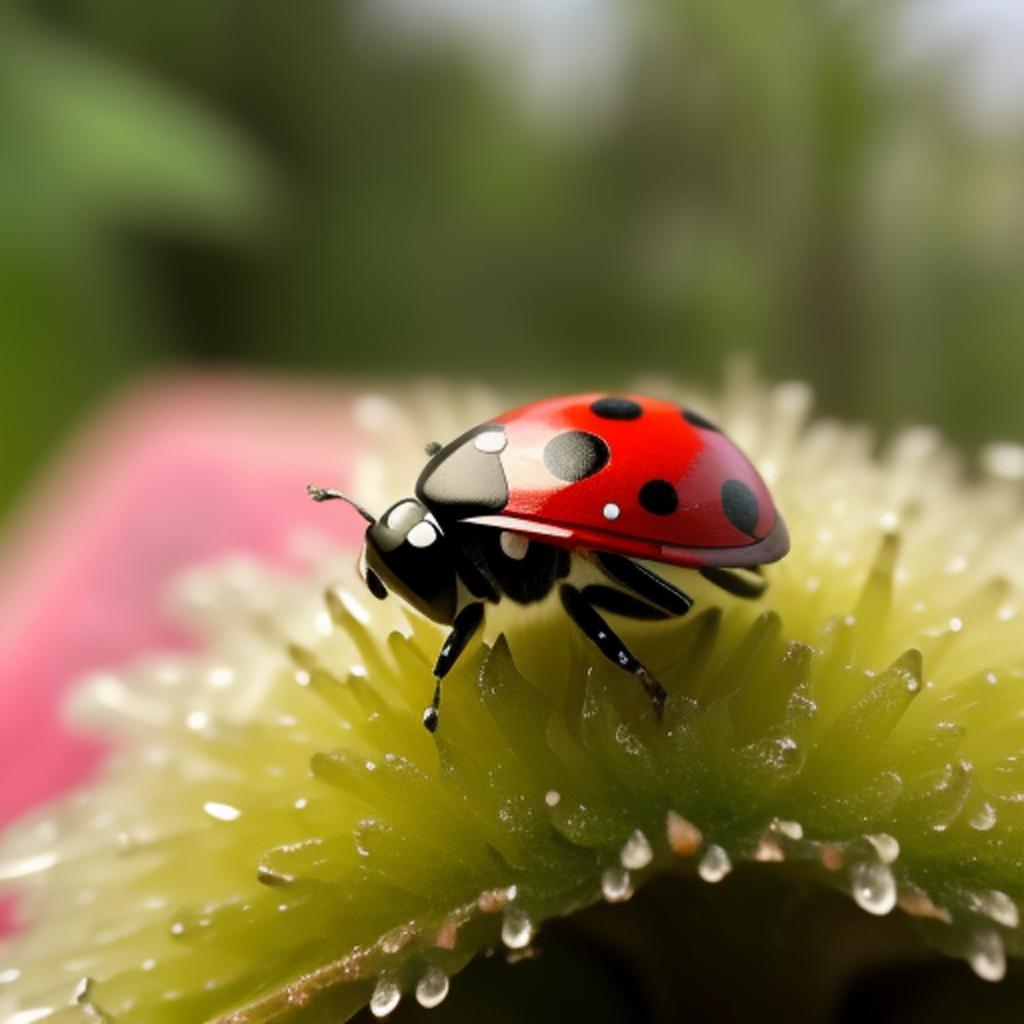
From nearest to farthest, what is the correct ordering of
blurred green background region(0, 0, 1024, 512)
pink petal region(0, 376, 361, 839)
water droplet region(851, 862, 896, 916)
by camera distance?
water droplet region(851, 862, 896, 916), pink petal region(0, 376, 361, 839), blurred green background region(0, 0, 1024, 512)

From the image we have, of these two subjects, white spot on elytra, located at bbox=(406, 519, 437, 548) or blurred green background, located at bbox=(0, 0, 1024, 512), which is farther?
blurred green background, located at bbox=(0, 0, 1024, 512)

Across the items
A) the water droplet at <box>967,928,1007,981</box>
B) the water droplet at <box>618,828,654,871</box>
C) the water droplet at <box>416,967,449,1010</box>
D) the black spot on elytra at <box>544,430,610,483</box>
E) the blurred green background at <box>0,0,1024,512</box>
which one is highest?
the black spot on elytra at <box>544,430,610,483</box>

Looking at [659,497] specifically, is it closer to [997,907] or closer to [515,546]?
[515,546]

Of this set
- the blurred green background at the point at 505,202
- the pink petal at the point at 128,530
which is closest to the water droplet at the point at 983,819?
the pink petal at the point at 128,530

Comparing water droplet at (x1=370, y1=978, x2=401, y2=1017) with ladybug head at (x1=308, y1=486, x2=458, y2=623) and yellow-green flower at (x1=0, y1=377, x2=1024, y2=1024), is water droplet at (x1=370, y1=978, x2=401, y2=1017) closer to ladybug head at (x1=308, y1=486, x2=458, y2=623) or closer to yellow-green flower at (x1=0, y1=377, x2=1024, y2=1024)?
yellow-green flower at (x1=0, y1=377, x2=1024, y2=1024)

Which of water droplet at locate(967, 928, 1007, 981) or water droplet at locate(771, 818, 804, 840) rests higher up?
water droplet at locate(771, 818, 804, 840)

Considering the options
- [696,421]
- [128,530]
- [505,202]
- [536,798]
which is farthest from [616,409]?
[505,202]

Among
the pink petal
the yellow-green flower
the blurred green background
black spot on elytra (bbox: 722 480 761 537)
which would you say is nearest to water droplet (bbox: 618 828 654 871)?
the yellow-green flower

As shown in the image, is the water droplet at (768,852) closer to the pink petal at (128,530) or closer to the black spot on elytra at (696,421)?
the black spot on elytra at (696,421)
